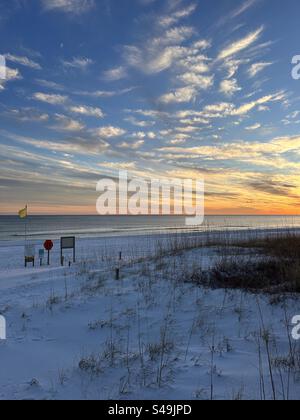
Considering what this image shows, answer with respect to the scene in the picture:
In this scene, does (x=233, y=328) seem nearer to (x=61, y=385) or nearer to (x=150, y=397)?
(x=150, y=397)

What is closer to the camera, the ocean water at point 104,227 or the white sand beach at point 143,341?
the white sand beach at point 143,341

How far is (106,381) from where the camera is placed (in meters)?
4.34

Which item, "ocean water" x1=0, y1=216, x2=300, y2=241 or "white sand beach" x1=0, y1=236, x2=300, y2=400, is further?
"ocean water" x1=0, y1=216, x2=300, y2=241

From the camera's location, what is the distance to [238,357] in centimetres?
496

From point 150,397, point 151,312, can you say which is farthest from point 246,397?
point 151,312

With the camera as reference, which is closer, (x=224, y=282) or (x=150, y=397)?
(x=150, y=397)

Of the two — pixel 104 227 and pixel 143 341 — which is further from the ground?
pixel 104 227

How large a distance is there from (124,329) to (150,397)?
264 cm

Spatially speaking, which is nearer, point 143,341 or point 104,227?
point 143,341
